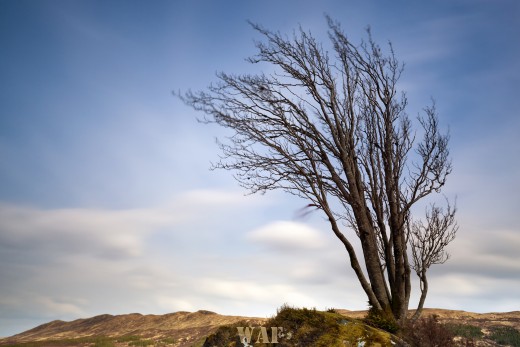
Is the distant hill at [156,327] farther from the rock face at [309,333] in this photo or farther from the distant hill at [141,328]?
the rock face at [309,333]

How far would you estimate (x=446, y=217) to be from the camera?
12695 millimetres

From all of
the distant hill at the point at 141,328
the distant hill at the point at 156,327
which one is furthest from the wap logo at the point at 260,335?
the distant hill at the point at 141,328

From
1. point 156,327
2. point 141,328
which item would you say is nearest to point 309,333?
point 156,327

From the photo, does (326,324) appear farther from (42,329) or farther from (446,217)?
(42,329)

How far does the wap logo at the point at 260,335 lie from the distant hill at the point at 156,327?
34.9ft

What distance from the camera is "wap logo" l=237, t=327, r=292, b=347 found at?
7496mm

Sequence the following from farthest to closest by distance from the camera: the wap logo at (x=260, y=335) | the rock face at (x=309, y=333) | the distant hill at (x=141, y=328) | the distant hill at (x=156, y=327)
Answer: the distant hill at (x=141, y=328), the distant hill at (x=156, y=327), the wap logo at (x=260, y=335), the rock face at (x=309, y=333)

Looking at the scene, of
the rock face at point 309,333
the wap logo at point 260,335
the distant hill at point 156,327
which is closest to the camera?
the rock face at point 309,333

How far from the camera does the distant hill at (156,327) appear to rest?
22359 mm

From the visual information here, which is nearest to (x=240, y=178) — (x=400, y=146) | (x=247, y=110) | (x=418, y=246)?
(x=247, y=110)

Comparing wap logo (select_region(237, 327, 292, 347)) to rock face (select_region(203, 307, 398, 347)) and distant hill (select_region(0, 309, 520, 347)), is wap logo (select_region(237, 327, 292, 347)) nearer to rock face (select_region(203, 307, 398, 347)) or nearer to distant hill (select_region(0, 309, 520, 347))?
rock face (select_region(203, 307, 398, 347))

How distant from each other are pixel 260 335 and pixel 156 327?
2250cm

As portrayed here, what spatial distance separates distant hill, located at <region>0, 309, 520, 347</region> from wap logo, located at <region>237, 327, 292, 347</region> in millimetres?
10650

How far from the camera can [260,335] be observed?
307 inches
